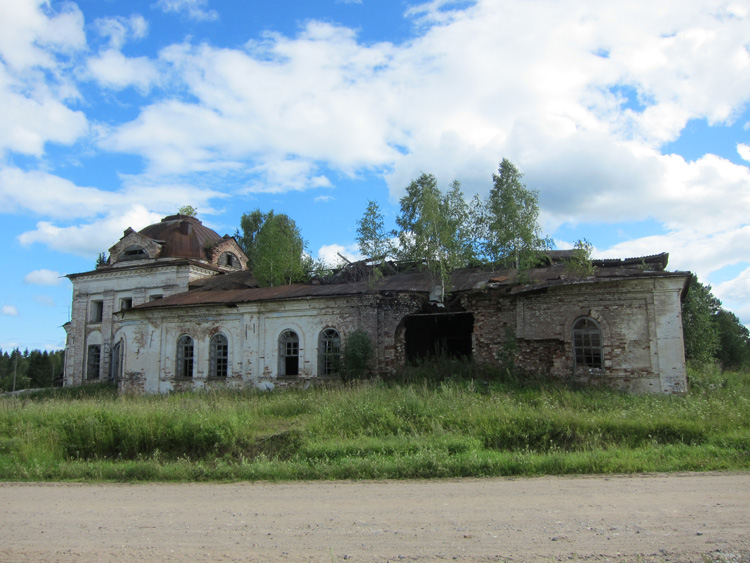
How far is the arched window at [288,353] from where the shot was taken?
2109 centimetres

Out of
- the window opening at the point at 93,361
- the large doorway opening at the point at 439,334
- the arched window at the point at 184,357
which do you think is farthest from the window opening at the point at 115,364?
the large doorway opening at the point at 439,334

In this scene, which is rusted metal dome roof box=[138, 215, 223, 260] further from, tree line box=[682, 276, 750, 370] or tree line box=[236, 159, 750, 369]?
tree line box=[682, 276, 750, 370]

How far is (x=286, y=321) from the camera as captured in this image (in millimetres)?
21094

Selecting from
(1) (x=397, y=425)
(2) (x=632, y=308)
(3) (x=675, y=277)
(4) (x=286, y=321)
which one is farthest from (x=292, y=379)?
(3) (x=675, y=277)

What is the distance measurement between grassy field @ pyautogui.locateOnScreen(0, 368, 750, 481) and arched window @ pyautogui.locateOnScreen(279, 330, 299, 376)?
6440 millimetres

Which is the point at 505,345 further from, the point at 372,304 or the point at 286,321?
the point at 286,321

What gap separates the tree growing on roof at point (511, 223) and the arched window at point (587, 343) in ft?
17.6

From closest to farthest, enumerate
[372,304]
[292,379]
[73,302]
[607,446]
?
[607,446]
[372,304]
[292,379]
[73,302]

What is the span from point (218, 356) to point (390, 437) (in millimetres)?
13457

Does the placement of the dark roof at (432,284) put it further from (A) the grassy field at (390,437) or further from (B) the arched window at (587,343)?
(A) the grassy field at (390,437)

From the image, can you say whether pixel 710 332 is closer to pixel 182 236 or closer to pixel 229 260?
pixel 229 260

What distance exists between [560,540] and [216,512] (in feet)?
13.0

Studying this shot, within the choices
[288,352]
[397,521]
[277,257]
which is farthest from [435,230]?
[397,521]

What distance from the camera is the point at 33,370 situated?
63281mm
